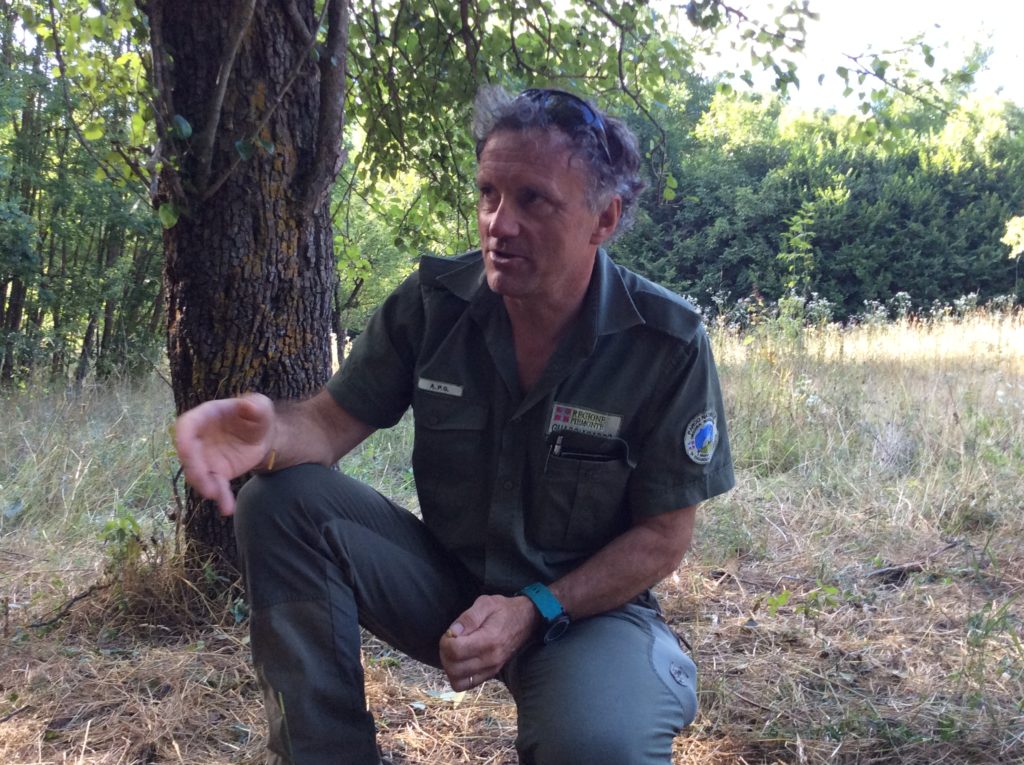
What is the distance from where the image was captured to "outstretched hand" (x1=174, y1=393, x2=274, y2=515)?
1.70 meters

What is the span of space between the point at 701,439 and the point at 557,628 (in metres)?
0.54

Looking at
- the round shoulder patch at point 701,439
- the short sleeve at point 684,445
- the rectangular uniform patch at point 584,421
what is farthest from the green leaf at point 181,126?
the round shoulder patch at point 701,439

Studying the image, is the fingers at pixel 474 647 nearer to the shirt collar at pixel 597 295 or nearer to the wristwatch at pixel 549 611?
the wristwatch at pixel 549 611

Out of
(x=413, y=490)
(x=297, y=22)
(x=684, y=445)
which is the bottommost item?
(x=413, y=490)

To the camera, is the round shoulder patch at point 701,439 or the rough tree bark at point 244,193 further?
the rough tree bark at point 244,193

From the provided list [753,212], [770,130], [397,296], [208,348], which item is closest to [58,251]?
[208,348]

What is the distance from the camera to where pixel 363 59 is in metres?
3.77

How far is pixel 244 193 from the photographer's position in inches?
109

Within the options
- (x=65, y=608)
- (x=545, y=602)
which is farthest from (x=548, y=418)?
(x=65, y=608)

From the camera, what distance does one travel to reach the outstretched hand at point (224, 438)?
66.9 inches

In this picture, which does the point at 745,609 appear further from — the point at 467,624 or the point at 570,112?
the point at 570,112

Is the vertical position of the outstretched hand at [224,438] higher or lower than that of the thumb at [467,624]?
higher

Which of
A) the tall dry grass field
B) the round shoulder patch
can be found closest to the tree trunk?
the tall dry grass field

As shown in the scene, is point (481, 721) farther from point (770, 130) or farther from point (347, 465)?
point (770, 130)
